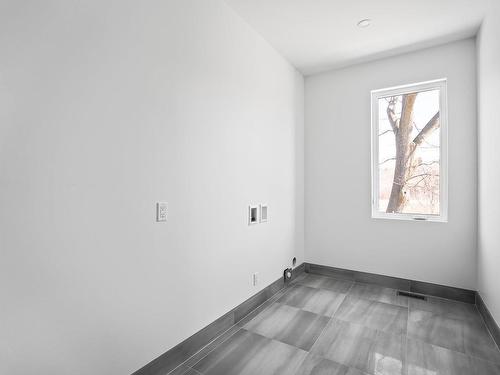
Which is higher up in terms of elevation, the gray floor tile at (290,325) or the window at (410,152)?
the window at (410,152)

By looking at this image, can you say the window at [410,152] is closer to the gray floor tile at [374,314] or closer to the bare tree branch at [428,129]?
the bare tree branch at [428,129]

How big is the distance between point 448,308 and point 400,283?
1.71 ft

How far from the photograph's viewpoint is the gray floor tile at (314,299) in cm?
271

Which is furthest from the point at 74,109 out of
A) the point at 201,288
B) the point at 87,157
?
the point at 201,288

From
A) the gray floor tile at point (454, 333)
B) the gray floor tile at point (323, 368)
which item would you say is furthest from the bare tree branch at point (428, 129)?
the gray floor tile at point (323, 368)

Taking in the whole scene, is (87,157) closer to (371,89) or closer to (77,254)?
(77,254)

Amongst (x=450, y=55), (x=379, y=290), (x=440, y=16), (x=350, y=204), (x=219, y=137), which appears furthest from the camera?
A: (x=350, y=204)

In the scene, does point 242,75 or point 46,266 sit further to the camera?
point 242,75

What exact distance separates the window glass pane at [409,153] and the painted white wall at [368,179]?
16cm

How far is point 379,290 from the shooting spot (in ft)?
10.4

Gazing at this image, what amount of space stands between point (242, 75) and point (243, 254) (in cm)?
164

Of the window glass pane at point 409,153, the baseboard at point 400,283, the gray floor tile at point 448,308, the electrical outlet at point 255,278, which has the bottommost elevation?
the gray floor tile at point 448,308

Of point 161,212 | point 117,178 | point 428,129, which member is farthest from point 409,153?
point 117,178

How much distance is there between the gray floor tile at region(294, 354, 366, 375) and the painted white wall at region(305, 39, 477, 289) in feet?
5.83
